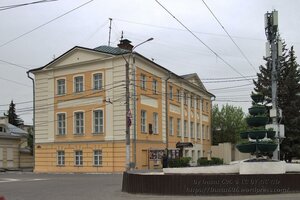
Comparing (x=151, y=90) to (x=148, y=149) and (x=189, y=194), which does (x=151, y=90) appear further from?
(x=189, y=194)

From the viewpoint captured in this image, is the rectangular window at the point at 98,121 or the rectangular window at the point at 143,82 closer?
the rectangular window at the point at 98,121

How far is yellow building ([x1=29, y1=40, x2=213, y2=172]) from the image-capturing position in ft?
144

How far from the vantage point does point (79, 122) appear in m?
46.9

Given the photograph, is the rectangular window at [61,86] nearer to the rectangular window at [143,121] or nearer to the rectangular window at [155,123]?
the rectangular window at [143,121]

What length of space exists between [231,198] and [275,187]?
2.20 m

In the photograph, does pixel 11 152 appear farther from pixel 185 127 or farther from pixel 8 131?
pixel 185 127

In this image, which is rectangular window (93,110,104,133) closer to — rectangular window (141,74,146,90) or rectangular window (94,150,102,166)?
rectangular window (94,150,102,166)

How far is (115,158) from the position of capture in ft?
142

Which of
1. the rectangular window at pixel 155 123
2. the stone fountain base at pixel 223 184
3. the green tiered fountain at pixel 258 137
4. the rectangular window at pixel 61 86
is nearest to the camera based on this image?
the stone fountain base at pixel 223 184

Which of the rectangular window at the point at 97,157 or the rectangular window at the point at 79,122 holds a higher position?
the rectangular window at the point at 79,122

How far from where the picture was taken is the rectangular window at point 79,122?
153 ft

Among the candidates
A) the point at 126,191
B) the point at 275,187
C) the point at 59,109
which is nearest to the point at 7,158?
the point at 59,109

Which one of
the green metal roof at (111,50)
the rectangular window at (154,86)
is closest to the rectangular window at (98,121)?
the green metal roof at (111,50)

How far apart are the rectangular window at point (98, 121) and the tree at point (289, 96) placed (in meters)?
15.9
